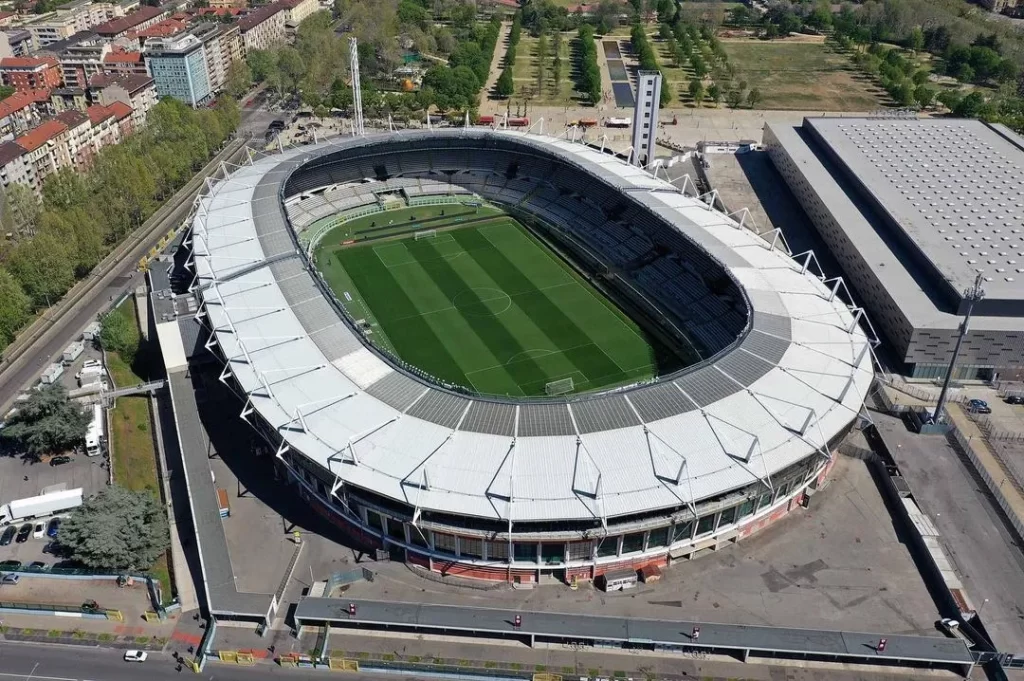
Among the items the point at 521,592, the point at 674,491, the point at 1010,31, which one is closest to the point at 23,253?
the point at 521,592

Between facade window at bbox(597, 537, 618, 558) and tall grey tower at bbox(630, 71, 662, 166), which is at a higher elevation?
tall grey tower at bbox(630, 71, 662, 166)

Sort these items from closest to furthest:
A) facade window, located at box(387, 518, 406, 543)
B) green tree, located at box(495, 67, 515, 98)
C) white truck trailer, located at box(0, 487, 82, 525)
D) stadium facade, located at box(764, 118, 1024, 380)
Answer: facade window, located at box(387, 518, 406, 543) < white truck trailer, located at box(0, 487, 82, 525) < stadium facade, located at box(764, 118, 1024, 380) < green tree, located at box(495, 67, 515, 98)

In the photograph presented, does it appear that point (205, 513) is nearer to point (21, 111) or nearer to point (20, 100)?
point (21, 111)

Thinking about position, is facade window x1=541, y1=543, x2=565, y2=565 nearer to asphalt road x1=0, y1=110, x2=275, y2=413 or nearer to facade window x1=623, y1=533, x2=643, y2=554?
facade window x1=623, y1=533, x2=643, y2=554

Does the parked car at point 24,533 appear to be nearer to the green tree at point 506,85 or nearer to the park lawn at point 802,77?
the green tree at point 506,85

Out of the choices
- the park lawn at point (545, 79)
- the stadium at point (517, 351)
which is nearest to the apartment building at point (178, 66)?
the stadium at point (517, 351)

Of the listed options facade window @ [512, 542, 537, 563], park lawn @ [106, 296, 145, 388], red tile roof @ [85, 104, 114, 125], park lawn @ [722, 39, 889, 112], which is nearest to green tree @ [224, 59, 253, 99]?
red tile roof @ [85, 104, 114, 125]

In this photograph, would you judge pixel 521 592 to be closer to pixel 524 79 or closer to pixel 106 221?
pixel 106 221
